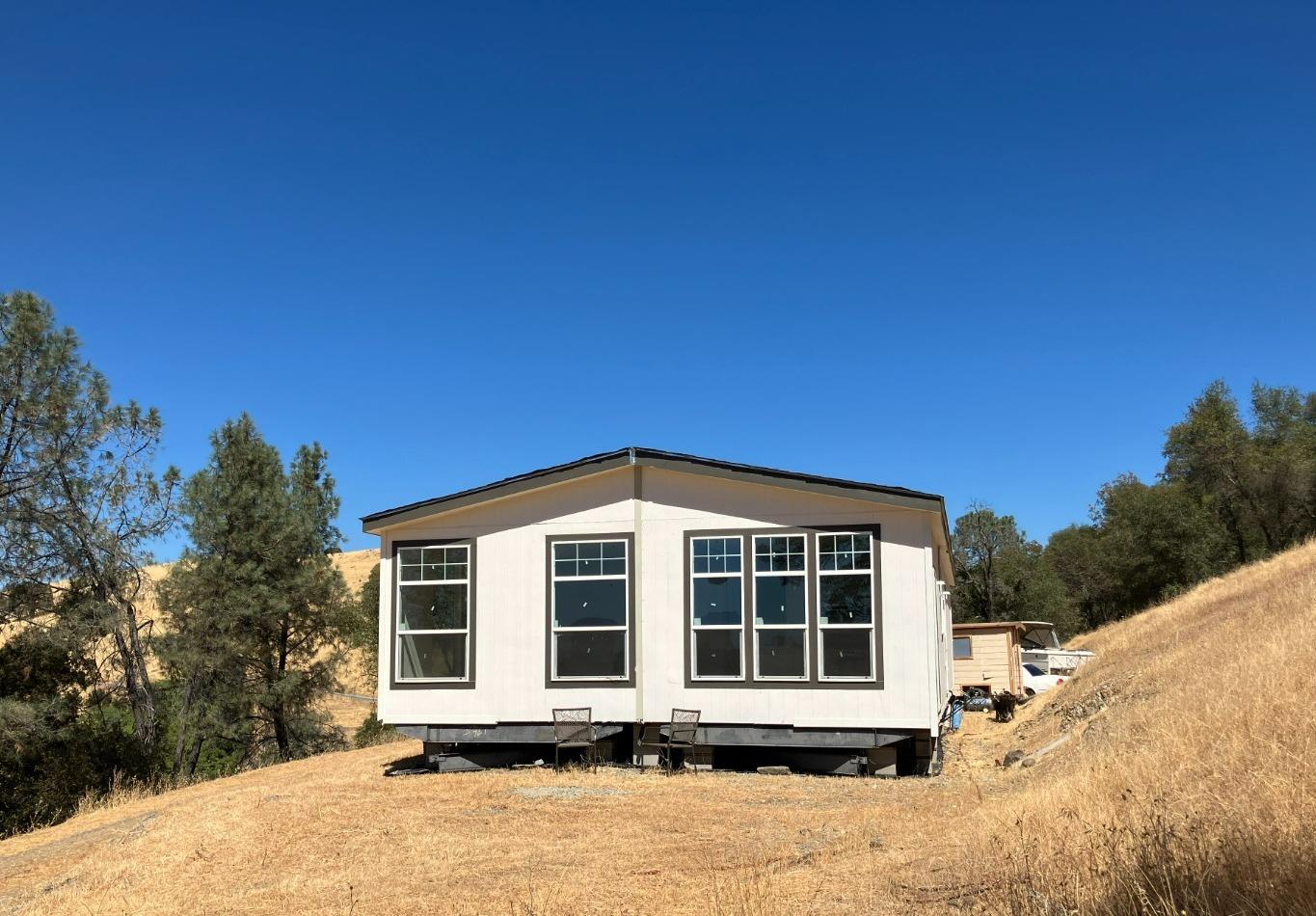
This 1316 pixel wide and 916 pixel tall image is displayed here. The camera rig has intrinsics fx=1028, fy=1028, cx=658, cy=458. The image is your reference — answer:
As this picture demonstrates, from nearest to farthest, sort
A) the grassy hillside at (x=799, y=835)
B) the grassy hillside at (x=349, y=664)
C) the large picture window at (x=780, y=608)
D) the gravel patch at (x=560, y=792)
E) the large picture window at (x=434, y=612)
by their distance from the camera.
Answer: the grassy hillside at (x=799, y=835)
the gravel patch at (x=560, y=792)
the large picture window at (x=780, y=608)
the large picture window at (x=434, y=612)
the grassy hillside at (x=349, y=664)

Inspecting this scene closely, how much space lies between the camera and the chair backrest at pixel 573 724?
43.2ft

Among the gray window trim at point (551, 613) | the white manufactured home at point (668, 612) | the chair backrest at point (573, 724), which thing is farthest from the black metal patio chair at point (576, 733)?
the gray window trim at point (551, 613)

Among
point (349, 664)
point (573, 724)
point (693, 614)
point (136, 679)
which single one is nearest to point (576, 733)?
point (573, 724)

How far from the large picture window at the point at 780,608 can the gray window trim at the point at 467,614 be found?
387cm

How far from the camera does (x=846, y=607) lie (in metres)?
12.9

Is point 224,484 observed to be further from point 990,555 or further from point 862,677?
point 990,555

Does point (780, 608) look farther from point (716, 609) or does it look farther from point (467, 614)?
point (467, 614)

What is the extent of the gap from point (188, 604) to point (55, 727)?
4.33 meters

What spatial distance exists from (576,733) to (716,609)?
2.40m

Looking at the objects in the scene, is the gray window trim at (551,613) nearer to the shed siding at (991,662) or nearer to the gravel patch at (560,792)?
the gravel patch at (560,792)

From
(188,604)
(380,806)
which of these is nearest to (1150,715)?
(380,806)

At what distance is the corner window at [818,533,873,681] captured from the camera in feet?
41.9

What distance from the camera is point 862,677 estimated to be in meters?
12.7

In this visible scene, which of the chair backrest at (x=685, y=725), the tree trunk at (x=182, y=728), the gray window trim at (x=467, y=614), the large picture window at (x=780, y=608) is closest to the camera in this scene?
the large picture window at (x=780, y=608)
